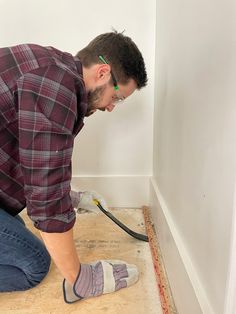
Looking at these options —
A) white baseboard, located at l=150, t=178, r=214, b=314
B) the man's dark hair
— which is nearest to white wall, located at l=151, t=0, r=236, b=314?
white baseboard, located at l=150, t=178, r=214, b=314

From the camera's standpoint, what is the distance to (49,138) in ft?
2.19

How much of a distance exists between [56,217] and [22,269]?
383 millimetres

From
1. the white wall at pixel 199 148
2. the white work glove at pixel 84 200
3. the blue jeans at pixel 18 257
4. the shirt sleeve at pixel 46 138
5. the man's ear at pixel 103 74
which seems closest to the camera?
the white wall at pixel 199 148

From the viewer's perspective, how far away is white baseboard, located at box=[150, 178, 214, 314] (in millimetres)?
708

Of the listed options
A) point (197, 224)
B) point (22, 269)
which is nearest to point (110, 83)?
point (197, 224)

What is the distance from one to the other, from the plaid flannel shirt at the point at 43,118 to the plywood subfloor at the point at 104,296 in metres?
0.38

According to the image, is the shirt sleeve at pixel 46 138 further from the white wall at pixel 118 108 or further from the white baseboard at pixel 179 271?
the white wall at pixel 118 108

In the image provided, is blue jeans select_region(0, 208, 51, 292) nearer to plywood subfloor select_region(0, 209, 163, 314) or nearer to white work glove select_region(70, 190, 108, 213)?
plywood subfloor select_region(0, 209, 163, 314)

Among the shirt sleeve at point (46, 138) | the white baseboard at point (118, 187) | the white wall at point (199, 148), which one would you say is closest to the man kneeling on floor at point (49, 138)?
the shirt sleeve at point (46, 138)

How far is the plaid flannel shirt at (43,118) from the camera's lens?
2.15 feet

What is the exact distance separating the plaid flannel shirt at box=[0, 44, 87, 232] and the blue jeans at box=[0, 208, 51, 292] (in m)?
0.24

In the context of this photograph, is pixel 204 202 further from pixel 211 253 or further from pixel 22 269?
pixel 22 269

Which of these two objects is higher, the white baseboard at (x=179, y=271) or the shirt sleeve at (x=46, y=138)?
the shirt sleeve at (x=46, y=138)

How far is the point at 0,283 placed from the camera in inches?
37.9
